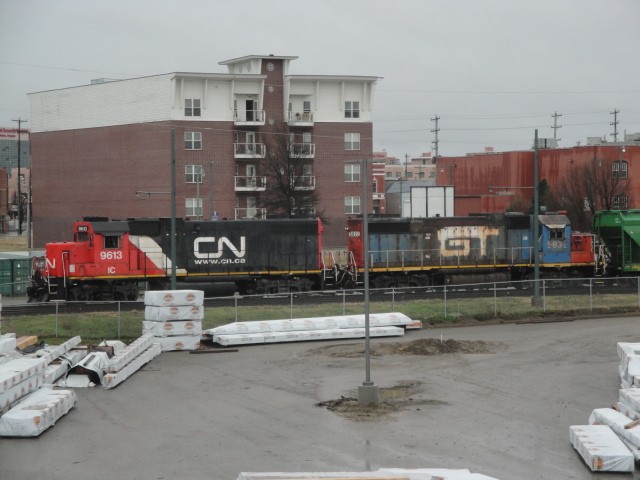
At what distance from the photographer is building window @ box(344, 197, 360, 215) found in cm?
7019

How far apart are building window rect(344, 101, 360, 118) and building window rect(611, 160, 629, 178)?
74.9 feet

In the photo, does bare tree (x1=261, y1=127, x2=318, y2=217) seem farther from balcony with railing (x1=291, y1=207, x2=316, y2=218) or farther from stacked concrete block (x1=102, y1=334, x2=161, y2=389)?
stacked concrete block (x1=102, y1=334, x2=161, y2=389)

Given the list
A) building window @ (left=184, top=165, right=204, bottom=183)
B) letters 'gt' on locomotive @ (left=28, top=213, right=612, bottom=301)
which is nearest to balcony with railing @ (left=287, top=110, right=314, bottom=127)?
building window @ (left=184, top=165, right=204, bottom=183)

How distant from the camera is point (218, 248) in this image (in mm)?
41625

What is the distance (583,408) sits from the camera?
20.1 m

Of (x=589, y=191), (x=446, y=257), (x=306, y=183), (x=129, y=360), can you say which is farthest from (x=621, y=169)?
(x=129, y=360)

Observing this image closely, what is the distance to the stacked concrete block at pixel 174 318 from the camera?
2834 cm

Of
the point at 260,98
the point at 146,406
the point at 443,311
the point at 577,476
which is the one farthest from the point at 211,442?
the point at 260,98

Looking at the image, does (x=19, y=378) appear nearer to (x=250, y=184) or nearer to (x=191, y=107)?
(x=191, y=107)

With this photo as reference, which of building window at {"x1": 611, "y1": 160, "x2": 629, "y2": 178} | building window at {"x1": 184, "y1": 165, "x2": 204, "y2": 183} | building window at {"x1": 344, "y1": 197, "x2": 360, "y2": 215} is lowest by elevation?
building window at {"x1": 344, "y1": 197, "x2": 360, "y2": 215}

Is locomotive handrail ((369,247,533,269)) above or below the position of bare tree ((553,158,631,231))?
below

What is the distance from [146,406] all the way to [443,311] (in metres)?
17.9

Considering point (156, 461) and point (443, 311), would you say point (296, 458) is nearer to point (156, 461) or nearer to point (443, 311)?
point (156, 461)

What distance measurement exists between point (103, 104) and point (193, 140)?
862cm
